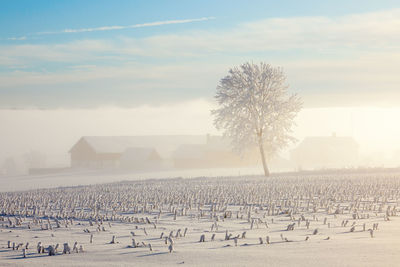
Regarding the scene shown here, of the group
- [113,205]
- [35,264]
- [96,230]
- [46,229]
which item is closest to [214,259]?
[35,264]

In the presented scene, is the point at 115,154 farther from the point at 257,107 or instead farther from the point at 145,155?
the point at 257,107

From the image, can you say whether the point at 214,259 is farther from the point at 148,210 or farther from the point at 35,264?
the point at 148,210

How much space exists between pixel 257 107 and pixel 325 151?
65.2 meters

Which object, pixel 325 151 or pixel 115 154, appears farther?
pixel 325 151

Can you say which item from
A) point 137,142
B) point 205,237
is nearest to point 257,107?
point 205,237

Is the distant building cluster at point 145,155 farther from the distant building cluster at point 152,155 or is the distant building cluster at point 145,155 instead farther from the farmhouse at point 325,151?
the farmhouse at point 325,151

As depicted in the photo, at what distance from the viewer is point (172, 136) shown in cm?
11150

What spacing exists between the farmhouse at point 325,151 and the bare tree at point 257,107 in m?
61.0

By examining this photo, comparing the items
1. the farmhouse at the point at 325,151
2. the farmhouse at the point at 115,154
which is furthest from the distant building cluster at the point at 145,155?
the farmhouse at the point at 325,151

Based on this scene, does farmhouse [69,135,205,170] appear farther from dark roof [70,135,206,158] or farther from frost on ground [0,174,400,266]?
frost on ground [0,174,400,266]

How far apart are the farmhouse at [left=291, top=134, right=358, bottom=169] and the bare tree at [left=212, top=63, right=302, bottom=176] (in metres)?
61.0

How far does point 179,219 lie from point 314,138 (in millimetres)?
103582

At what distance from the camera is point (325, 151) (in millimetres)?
111938

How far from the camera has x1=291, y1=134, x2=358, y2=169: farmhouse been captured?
111375 mm
